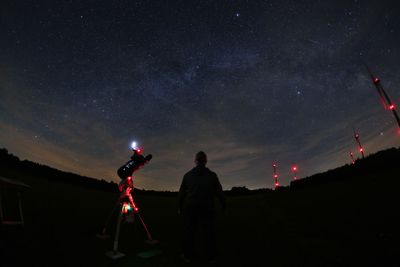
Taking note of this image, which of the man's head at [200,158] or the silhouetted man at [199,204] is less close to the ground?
the man's head at [200,158]

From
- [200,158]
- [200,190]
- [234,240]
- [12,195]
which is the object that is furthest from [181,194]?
[12,195]

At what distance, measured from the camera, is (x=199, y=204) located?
4566 mm

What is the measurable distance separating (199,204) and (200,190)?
284 mm

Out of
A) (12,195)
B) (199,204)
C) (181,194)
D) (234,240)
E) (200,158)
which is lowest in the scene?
(234,240)

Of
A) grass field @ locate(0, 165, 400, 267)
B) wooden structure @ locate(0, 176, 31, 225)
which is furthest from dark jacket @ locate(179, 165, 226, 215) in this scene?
wooden structure @ locate(0, 176, 31, 225)

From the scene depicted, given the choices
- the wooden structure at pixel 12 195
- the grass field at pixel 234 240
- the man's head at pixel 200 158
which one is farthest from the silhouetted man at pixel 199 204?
the wooden structure at pixel 12 195

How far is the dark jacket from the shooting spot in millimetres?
4602

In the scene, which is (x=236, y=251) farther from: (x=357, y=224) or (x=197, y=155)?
(x=357, y=224)

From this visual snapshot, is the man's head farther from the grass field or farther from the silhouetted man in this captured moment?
the grass field

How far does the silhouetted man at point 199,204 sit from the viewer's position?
4.50m

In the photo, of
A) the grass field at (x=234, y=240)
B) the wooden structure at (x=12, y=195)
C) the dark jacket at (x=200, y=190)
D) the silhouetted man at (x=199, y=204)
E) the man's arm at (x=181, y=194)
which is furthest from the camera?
the wooden structure at (x=12, y=195)

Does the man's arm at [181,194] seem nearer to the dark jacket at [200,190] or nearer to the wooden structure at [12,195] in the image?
the dark jacket at [200,190]

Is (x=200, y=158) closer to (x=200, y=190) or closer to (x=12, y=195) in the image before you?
(x=200, y=190)

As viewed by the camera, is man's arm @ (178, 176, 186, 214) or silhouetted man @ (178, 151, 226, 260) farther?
man's arm @ (178, 176, 186, 214)
